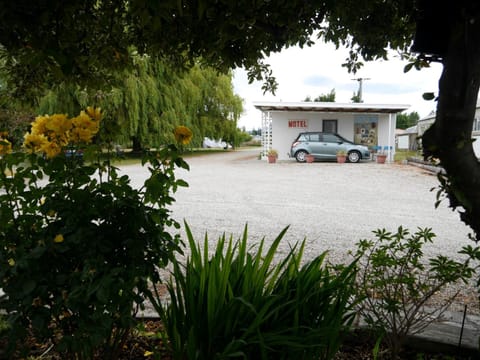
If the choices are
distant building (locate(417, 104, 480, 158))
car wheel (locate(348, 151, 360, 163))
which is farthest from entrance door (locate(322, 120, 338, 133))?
distant building (locate(417, 104, 480, 158))

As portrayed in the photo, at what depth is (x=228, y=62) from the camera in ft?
6.34

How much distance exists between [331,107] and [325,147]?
1994 millimetres

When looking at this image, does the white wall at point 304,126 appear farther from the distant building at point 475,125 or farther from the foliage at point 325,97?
the foliage at point 325,97

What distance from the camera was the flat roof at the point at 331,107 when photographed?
55.0ft

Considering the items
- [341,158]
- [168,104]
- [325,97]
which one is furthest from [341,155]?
[325,97]

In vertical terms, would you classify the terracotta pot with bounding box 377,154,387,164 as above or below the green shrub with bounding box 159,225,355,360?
above

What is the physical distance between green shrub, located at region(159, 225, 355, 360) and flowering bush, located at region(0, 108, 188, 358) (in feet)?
0.62

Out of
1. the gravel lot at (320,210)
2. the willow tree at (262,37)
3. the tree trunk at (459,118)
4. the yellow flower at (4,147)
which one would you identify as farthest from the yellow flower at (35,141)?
the gravel lot at (320,210)

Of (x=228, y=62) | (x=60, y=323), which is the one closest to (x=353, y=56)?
(x=228, y=62)

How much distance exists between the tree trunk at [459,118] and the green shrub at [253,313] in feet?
1.85

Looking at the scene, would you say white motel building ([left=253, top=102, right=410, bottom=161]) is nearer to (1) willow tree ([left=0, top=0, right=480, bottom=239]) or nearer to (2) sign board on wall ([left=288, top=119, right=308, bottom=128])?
(2) sign board on wall ([left=288, top=119, right=308, bottom=128])

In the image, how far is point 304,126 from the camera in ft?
61.2

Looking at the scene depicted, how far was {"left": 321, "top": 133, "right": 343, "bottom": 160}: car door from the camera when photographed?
663 inches

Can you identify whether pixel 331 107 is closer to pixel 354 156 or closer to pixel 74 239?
pixel 354 156
